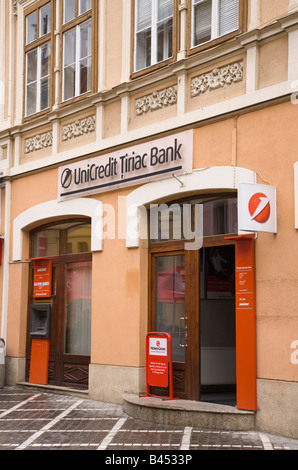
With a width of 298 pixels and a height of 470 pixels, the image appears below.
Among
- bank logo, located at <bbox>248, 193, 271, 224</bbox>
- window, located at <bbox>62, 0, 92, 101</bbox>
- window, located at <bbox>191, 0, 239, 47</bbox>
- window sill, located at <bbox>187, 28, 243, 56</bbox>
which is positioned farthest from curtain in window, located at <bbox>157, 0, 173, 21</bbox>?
bank logo, located at <bbox>248, 193, 271, 224</bbox>

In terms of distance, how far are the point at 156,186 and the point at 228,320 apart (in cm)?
268

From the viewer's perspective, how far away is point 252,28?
8992 mm

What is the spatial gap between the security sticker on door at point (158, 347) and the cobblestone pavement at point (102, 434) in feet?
3.35

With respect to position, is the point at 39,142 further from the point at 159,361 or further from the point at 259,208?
the point at 259,208

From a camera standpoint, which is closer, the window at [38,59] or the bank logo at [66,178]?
the bank logo at [66,178]

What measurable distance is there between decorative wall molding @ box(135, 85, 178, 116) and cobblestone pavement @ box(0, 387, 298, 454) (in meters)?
4.85

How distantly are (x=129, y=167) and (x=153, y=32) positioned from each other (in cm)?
230

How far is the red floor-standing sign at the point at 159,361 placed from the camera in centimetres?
955

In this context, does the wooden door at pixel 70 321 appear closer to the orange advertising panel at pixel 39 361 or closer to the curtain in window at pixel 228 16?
the orange advertising panel at pixel 39 361

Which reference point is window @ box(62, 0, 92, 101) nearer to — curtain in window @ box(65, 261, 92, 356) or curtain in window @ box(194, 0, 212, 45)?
curtain in window @ box(194, 0, 212, 45)

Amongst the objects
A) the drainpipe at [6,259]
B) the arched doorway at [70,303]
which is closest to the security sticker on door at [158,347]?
the arched doorway at [70,303]
